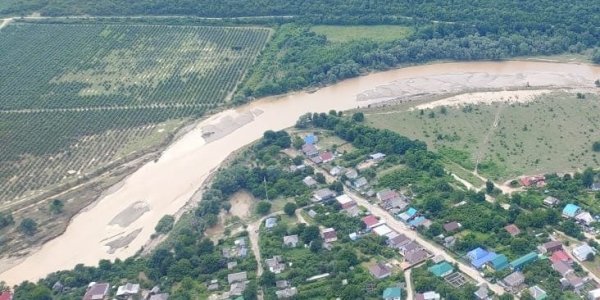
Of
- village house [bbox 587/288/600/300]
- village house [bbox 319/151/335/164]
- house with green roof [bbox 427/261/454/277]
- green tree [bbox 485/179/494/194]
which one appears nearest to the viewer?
village house [bbox 587/288/600/300]

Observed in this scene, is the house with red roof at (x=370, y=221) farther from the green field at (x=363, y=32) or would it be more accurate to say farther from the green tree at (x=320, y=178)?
the green field at (x=363, y=32)

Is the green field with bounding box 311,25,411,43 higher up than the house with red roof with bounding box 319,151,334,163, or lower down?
higher up

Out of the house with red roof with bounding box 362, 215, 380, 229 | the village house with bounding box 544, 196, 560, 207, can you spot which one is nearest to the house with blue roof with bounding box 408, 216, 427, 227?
the house with red roof with bounding box 362, 215, 380, 229

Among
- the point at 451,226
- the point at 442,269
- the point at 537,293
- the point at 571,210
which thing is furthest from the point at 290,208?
the point at 571,210

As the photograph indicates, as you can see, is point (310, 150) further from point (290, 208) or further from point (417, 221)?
point (417, 221)

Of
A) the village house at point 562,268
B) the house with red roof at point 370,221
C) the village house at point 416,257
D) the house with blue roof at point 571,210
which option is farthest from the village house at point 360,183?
the village house at point 562,268

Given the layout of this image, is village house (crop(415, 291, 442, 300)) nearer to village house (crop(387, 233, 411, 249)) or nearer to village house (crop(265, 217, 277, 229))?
village house (crop(387, 233, 411, 249))
